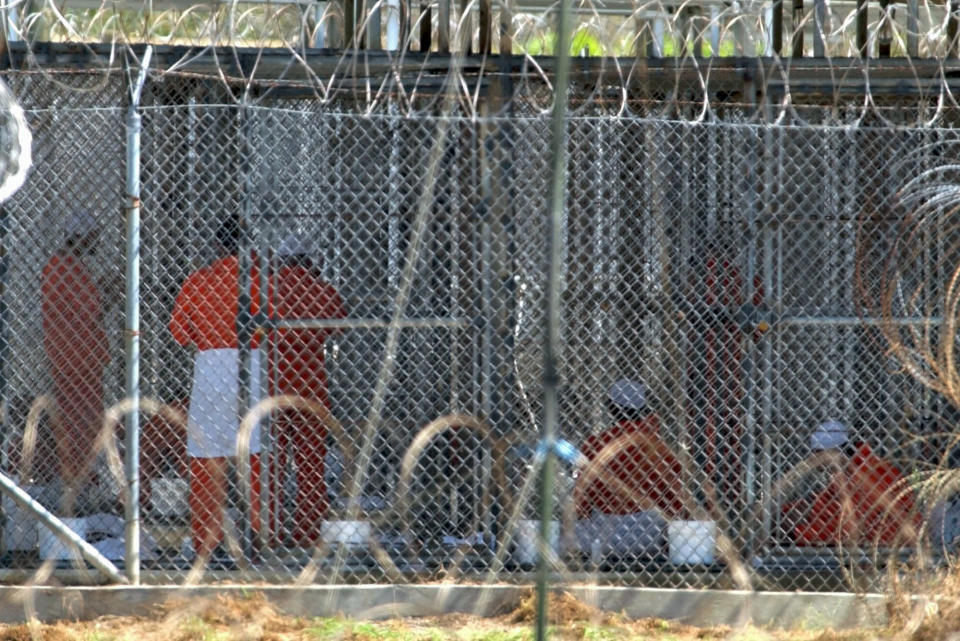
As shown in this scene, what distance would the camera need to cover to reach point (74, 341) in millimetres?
6875

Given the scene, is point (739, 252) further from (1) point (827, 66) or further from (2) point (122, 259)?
(2) point (122, 259)

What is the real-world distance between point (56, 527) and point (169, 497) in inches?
49.7

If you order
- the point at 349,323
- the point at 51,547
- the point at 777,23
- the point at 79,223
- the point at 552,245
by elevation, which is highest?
the point at 777,23

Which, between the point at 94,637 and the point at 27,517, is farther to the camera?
the point at 27,517

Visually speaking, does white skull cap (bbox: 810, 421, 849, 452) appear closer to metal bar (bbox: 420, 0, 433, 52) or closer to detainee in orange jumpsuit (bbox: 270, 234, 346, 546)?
detainee in orange jumpsuit (bbox: 270, 234, 346, 546)

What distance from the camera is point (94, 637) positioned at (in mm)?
5387

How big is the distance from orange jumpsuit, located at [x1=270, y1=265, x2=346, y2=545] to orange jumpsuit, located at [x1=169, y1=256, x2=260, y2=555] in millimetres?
229

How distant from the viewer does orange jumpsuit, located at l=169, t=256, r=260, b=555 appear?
6285mm

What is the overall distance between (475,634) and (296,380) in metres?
1.84

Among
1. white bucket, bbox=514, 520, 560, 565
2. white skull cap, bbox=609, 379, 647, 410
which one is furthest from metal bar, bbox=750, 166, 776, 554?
white bucket, bbox=514, 520, 560, 565

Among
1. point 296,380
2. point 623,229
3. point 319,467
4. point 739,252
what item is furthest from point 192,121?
point 739,252

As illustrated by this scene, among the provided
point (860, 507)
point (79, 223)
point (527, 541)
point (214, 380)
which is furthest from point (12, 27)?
point (860, 507)

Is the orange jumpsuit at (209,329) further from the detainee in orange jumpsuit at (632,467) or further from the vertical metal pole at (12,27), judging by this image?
the detainee in orange jumpsuit at (632,467)

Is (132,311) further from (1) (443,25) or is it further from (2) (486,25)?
(2) (486,25)
